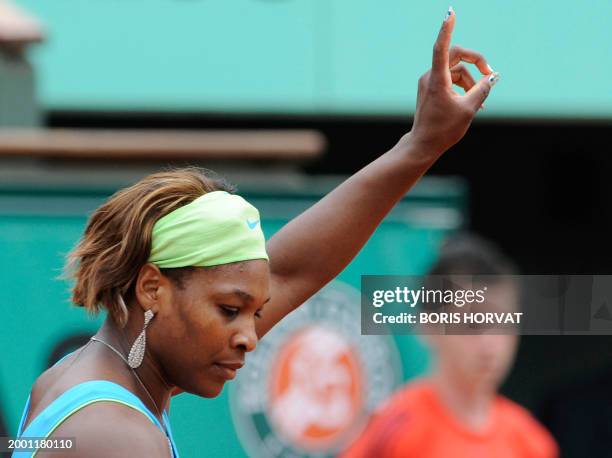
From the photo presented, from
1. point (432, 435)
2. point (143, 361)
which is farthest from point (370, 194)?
point (432, 435)

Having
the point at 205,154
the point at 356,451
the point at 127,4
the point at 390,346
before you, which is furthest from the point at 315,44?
the point at 356,451

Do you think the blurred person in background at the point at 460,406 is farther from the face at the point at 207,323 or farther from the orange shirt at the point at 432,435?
the face at the point at 207,323

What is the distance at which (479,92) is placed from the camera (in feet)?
7.38

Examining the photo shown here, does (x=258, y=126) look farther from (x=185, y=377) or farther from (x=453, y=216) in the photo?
→ (x=185, y=377)

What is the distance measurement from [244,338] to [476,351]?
2980 mm

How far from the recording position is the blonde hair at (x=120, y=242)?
2100mm

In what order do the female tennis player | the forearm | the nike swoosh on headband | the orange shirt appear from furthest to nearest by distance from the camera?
1. the orange shirt
2. the forearm
3. the nike swoosh on headband
4. the female tennis player

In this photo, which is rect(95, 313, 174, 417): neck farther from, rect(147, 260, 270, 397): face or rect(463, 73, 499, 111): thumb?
rect(463, 73, 499, 111): thumb

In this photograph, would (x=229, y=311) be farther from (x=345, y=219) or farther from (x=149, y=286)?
(x=345, y=219)

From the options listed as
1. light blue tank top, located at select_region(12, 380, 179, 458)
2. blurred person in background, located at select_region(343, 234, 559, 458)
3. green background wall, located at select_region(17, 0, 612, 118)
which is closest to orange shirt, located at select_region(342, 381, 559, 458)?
blurred person in background, located at select_region(343, 234, 559, 458)

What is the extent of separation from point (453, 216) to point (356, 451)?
1.04m

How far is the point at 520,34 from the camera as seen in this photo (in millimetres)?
6430

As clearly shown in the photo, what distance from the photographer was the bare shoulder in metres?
1.89

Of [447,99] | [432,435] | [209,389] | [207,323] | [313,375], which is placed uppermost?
[447,99]
